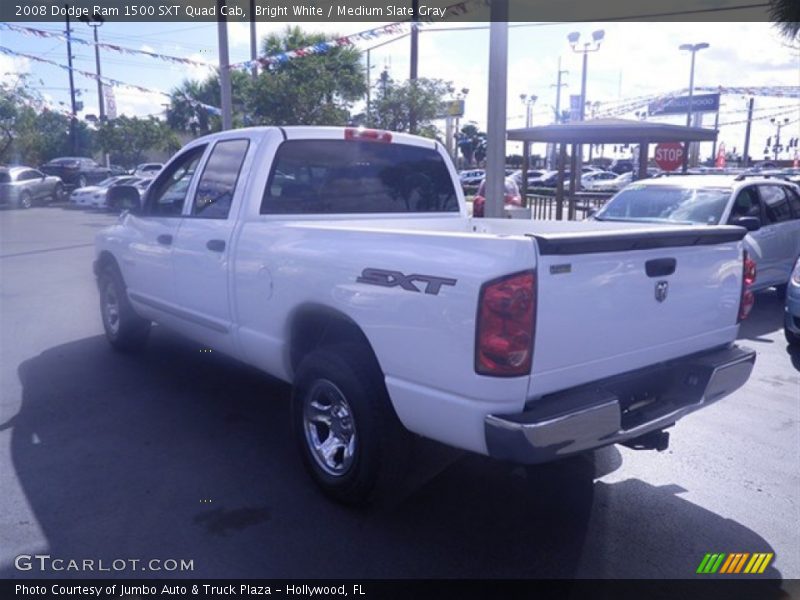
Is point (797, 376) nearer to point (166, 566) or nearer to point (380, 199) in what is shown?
point (380, 199)

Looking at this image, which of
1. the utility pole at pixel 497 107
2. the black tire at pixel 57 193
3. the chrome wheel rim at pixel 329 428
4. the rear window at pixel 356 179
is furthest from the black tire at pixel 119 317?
the black tire at pixel 57 193

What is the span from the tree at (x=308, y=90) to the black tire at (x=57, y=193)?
15.2 meters

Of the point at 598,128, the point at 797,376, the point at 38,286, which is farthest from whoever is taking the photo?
the point at 598,128

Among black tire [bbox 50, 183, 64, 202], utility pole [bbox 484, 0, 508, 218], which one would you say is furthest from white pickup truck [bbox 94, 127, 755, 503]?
black tire [bbox 50, 183, 64, 202]

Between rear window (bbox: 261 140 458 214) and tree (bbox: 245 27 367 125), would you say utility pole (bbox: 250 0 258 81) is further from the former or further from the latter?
rear window (bbox: 261 140 458 214)

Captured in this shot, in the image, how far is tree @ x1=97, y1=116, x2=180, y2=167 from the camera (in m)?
42.5

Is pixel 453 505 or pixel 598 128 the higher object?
pixel 598 128

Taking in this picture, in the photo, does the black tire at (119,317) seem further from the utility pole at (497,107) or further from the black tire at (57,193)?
the black tire at (57,193)

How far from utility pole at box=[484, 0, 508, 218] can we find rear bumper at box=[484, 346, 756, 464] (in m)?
6.52

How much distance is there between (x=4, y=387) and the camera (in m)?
5.88

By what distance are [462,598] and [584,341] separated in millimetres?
1256

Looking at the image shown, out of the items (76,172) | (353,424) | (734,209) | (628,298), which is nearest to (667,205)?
(734,209)

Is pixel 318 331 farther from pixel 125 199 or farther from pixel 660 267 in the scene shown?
pixel 125 199

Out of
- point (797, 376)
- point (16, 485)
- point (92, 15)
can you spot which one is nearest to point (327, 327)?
point (16, 485)
